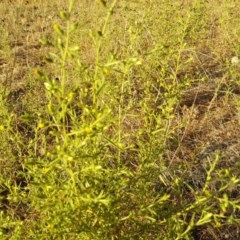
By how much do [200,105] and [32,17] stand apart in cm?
383

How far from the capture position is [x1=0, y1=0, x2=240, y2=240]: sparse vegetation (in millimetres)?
1487

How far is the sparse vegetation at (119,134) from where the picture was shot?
1487mm

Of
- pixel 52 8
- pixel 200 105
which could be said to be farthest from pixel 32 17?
pixel 200 105

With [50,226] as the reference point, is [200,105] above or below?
below

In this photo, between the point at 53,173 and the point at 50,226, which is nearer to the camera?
the point at 50,226

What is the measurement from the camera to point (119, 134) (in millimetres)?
1924

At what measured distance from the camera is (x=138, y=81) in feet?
12.9

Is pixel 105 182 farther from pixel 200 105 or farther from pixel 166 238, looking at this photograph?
pixel 200 105

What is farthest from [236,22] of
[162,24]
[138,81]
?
[138,81]

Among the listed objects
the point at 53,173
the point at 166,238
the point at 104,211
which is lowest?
the point at 166,238

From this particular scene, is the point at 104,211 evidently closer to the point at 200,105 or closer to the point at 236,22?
the point at 200,105

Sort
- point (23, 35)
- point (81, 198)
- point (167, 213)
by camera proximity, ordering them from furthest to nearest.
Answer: point (23, 35), point (167, 213), point (81, 198)

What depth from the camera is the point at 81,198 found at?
1.52m

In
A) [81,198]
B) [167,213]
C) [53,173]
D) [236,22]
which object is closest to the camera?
[81,198]
